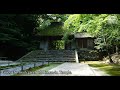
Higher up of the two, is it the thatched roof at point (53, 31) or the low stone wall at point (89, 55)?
the thatched roof at point (53, 31)

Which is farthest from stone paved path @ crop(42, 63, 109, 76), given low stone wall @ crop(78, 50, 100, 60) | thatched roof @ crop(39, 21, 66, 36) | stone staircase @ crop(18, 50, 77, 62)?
thatched roof @ crop(39, 21, 66, 36)

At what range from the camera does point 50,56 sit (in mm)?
27531

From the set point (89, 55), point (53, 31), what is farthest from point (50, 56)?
point (53, 31)

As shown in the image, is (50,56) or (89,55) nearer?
(50,56)

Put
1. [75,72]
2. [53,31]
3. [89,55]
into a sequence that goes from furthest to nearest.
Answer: [53,31], [89,55], [75,72]

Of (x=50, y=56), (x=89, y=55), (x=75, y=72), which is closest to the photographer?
(x=75, y=72)

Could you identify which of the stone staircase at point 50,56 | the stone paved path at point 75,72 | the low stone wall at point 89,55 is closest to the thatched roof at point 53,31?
the stone staircase at point 50,56

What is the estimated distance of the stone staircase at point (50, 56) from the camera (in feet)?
85.8

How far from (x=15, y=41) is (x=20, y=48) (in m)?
2.84

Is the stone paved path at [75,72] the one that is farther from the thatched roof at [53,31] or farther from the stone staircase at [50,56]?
the thatched roof at [53,31]

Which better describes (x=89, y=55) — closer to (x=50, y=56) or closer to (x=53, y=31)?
(x=50, y=56)

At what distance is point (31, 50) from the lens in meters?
31.6
